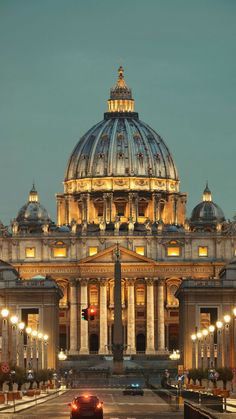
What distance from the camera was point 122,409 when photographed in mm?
108062

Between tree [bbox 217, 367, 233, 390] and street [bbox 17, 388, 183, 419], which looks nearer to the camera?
street [bbox 17, 388, 183, 419]

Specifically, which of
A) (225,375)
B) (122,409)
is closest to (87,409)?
(122,409)

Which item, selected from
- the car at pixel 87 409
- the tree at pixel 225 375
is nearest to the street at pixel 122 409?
the car at pixel 87 409

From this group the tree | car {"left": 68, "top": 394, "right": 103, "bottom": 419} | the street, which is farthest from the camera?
the tree

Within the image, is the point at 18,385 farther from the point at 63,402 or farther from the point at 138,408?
the point at 138,408

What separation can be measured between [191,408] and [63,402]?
137 feet

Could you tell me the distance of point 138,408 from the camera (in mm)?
110125

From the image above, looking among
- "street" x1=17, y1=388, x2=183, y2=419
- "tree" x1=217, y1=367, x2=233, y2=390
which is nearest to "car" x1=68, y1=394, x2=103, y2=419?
"street" x1=17, y1=388, x2=183, y2=419

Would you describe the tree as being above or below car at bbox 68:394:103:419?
above

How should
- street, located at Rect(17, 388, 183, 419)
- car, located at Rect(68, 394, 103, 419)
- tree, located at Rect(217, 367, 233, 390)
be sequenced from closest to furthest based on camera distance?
car, located at Rect(68, 394, 103, 419) → street, located at Rect(17, 388, 183, 419) → tree, located at Rect(217, 367, 233, 390)

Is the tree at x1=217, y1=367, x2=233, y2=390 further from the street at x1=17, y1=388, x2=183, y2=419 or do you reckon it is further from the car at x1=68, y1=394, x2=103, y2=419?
the car at x1=68, y1=394, x2=103, y2=419

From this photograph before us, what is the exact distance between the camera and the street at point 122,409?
97.6 m

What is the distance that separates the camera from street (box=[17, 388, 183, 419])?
320 feet

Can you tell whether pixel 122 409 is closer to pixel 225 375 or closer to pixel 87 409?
pixel 87 409
